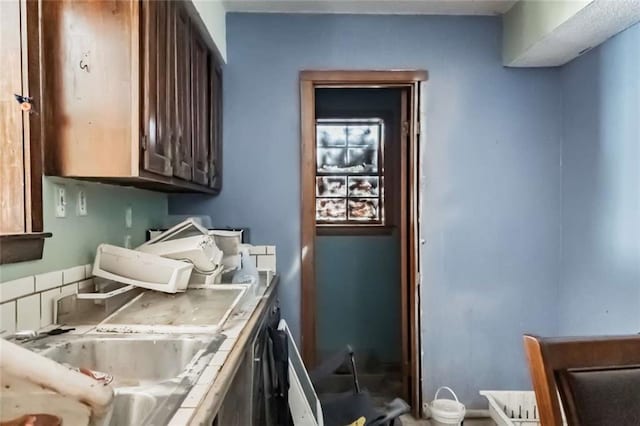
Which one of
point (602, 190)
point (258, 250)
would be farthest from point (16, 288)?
point (602, 190)

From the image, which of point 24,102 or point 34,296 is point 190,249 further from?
point 24,102

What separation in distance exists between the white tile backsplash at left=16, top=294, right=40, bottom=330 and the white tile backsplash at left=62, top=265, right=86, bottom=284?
0.58ft

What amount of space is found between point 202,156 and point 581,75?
2125mm

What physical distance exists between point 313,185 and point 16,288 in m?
1.80

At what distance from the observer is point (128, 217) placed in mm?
2393

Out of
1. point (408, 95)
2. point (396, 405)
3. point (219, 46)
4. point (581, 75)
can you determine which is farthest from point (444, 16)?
point (396, 405)

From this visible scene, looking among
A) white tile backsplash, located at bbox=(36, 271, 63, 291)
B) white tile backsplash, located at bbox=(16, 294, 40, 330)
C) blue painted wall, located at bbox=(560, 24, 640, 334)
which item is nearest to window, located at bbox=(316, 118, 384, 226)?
blue painted wall, located at bbox=(560, 24, 640, 334)

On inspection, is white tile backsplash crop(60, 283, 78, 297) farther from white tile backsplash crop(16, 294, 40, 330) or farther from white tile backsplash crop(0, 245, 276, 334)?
white tile backsplash crop(16, 294, 40, 330)

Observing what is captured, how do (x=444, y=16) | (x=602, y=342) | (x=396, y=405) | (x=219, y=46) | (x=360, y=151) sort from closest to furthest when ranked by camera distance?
(x=602, y=342)
(x=396, y=405)
(x=219, y=46)
(x=444, y=16)
(x=360, y=151)

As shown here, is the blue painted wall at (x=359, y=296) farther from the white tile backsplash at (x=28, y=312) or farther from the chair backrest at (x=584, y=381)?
the chair backrest at (x=584, y=381)

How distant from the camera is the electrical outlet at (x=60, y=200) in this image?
1683 mm

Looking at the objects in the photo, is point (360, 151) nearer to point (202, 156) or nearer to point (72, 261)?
point (202, 156)

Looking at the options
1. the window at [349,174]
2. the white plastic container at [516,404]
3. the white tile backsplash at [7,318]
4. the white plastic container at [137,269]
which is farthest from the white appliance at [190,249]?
the window at [349,174]

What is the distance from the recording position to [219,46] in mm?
2764
